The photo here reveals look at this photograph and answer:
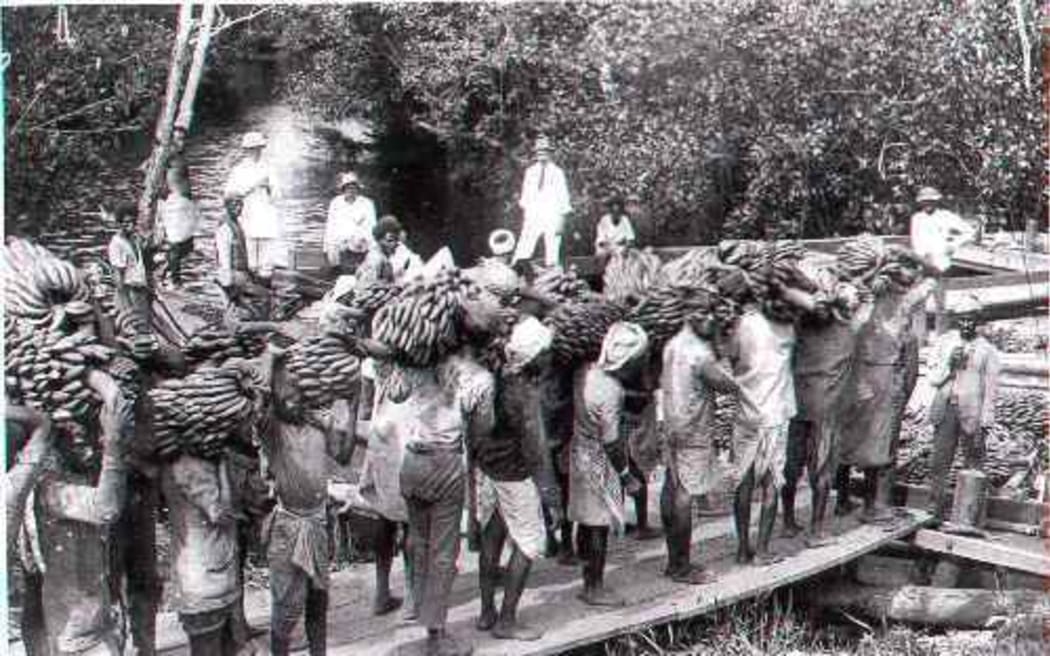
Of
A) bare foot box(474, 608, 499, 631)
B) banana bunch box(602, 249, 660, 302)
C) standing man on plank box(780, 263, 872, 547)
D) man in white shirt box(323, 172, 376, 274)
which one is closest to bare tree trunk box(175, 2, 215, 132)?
man in white shirt box(323, 172, 376, 274)

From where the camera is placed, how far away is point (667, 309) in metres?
7.38

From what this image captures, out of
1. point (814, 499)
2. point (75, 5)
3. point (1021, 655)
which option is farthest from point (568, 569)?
point (75, 5)

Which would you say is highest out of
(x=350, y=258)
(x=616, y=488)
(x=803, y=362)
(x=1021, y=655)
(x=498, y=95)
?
(x=498, y=95)

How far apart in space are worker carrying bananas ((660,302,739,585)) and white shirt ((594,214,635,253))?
168cm

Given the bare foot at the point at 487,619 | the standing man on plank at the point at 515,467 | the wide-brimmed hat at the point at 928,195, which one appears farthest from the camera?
the wide-brimmed hat at the point at 928,195

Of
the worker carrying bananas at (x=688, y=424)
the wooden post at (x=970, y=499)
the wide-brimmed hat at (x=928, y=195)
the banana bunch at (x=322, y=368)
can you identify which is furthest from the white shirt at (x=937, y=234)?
the banana bunch at (x=322, y=368)

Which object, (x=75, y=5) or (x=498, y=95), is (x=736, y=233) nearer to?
(x=498, y=95)

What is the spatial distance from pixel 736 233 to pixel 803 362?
3.31 ft

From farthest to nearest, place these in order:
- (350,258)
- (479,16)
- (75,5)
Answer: (350,258) < (479,16) < (75,5)

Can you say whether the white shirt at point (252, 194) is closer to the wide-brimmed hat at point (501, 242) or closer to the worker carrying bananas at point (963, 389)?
the wide-brimmed hat at point (501, 242)

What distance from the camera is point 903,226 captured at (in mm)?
8922

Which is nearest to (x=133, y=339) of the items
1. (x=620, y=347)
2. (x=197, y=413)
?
(x=197, y=413)

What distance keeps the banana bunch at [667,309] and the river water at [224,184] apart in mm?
2301

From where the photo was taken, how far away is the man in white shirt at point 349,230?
28.8 feet
